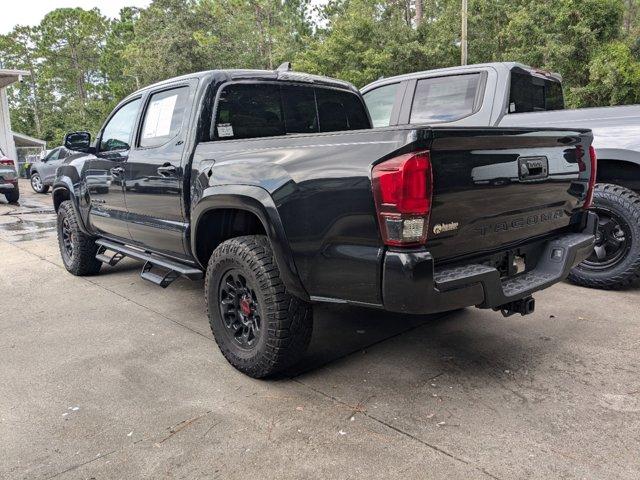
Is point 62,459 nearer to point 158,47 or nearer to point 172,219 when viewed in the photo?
point 172,219

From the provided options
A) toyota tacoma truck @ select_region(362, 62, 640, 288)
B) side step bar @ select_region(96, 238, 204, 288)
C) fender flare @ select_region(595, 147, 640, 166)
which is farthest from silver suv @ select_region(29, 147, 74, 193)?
fender flare @ select_region(595, 147, 640, 166)

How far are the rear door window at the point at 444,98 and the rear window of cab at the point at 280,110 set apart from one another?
1230 mm

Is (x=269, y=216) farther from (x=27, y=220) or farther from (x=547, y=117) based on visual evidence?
(x=27, y=220)

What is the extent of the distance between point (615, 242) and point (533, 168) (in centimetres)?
230

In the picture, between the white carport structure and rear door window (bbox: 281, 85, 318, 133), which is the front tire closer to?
rear door window (bbox: 281, 85, 318, 133)

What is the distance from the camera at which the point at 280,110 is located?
4.05 metres

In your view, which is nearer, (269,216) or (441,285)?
(441,285)

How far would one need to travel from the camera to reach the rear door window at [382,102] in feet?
19.4

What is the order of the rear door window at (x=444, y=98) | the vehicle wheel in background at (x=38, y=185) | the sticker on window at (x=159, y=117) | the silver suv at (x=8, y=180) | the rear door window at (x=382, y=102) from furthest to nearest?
the vehicle wheel in background at (x=38, y=185) < the silver suv at (x=8, y=180) < the rear door window at (x=382, y=102) < the rear door window at (x=444, y=98) < the sticker on window at (x=159, y=117)

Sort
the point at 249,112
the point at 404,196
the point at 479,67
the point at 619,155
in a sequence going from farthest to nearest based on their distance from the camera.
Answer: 1. the point at 479,67
2. the point at 619,155
3. the point at 249,112
4. the point at 404,196

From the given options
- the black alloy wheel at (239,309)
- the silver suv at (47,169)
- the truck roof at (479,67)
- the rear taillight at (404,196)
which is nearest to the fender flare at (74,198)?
the black alloy wheel at (239,309)

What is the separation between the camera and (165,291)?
17.0 ft

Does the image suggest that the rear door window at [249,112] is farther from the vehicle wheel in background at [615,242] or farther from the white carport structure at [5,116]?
the white carport structure at [5,116]

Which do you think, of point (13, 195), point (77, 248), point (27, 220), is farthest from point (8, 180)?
point (77, 248)
